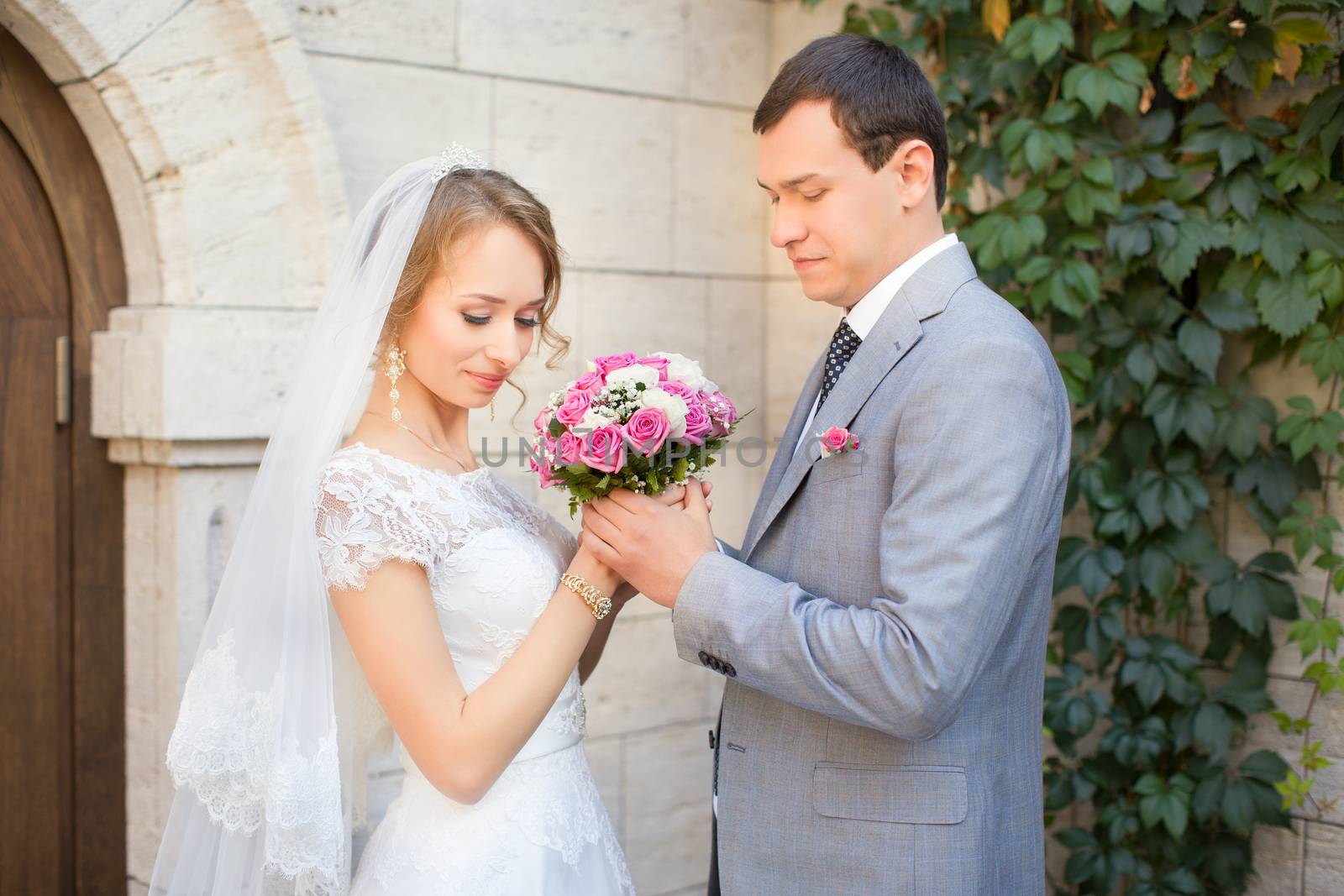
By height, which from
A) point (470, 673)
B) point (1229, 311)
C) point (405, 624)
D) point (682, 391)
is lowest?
point (470, 673)

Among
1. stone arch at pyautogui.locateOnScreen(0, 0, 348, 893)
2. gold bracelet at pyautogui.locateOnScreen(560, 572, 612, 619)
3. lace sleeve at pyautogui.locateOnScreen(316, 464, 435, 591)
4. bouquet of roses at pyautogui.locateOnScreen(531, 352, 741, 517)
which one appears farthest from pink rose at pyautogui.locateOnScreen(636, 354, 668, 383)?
stone arch at pyautogui.locateOnScreen(0, 0, 348, 893)

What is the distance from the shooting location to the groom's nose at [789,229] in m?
1.96

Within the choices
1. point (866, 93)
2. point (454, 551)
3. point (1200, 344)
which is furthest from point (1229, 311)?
point (454, 551)

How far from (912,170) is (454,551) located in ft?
3.35

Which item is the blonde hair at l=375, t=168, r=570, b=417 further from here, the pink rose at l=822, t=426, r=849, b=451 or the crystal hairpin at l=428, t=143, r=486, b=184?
the pink rose at l=822, t=426, r=849, b=451

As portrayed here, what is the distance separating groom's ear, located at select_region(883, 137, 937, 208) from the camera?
1921mm

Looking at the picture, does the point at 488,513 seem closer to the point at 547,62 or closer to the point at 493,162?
the point at 493,162

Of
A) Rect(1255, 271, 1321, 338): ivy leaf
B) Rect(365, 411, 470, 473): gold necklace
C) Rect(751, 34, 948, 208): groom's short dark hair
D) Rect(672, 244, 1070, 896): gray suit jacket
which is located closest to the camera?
Rect(672, 244, 1070, 896): gray suit jacket

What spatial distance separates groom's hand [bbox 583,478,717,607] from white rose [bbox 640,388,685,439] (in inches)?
5.8

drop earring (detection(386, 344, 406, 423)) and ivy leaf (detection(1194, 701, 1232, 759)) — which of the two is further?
ivy leaf (detection(1194, 701, 1232, 759))

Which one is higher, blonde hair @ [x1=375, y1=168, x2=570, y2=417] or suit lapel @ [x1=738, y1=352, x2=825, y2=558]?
blonde hair @ [x1=375, y1=168, x2=570, y2=417]

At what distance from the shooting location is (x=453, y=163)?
2252 mm

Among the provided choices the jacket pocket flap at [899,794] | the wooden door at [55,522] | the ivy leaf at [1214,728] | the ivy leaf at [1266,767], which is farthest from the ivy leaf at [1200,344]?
the wooden door at [55,522]

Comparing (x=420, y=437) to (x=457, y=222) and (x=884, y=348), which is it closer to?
(x=457, y=222)
